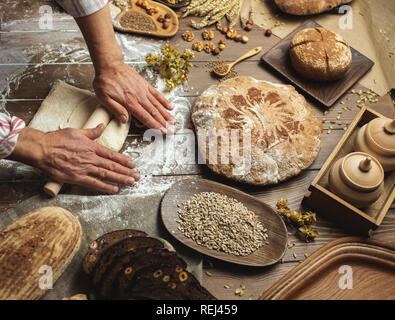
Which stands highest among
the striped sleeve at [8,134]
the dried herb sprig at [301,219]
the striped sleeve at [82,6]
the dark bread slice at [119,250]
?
the striped sleeve at [82,6]

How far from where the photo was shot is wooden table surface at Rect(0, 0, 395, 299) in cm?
142

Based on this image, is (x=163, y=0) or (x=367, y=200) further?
(x=163, y=0)

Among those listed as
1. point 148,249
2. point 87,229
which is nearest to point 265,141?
point 148,249

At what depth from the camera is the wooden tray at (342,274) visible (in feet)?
4.56

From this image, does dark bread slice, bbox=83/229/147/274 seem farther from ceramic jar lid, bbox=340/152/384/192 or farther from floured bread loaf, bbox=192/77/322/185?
ceramic jar lid, bbox=340/152/384/192

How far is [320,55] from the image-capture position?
1.75 metres

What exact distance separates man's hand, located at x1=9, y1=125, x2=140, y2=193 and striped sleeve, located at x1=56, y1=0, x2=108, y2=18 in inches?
19.5

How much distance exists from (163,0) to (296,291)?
1.70 metres

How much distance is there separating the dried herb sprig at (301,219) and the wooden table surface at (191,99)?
0.04m

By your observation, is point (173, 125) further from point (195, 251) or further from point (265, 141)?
point (195, 251)

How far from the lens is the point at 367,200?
4.56 ft

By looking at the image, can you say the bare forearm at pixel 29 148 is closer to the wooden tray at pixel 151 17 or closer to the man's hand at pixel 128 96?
the man's hand at pixel 128 96

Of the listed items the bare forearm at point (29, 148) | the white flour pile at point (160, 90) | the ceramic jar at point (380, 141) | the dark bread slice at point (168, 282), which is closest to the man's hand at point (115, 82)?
the white flour pile at point (160, 90)

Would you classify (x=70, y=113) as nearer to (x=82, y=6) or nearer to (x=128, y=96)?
(x=128, y=96)
